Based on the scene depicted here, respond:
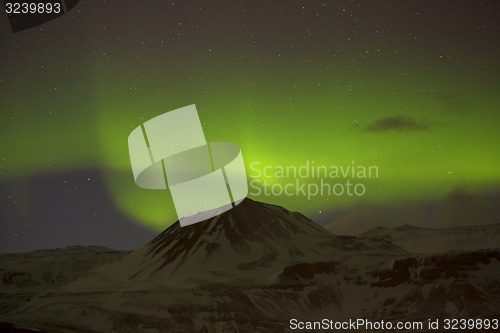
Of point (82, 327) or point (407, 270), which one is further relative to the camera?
point (407, 270)

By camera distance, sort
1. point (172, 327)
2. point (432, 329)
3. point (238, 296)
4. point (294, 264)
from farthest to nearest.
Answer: point (294, 264) < point (238, 296) < point (172, 327) < point (432, 329)

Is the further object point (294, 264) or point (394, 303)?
point (294, 264)

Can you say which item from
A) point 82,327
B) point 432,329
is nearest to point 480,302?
point 432,329

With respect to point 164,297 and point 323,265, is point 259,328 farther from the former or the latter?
point 323,265

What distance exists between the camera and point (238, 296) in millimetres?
171125

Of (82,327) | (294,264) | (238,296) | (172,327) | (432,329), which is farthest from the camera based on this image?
(294,264)

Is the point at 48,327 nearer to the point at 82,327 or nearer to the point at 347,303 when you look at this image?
the point at 82,327

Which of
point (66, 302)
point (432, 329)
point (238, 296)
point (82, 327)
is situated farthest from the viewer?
point (238, 296)

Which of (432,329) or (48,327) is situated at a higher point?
(48,327)

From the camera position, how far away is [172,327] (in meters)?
150

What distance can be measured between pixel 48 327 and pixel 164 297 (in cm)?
4234

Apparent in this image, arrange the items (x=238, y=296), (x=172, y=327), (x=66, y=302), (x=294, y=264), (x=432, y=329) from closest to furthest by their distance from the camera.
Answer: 1. (x=432, y=329)
2. (x=172, y=327)
3. (x=66, y=302)
4. (x=238, y=296)
5. (x=294, y=264)

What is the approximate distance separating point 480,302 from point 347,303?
43.7m

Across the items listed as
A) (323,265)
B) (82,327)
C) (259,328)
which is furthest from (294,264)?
(82,327)
